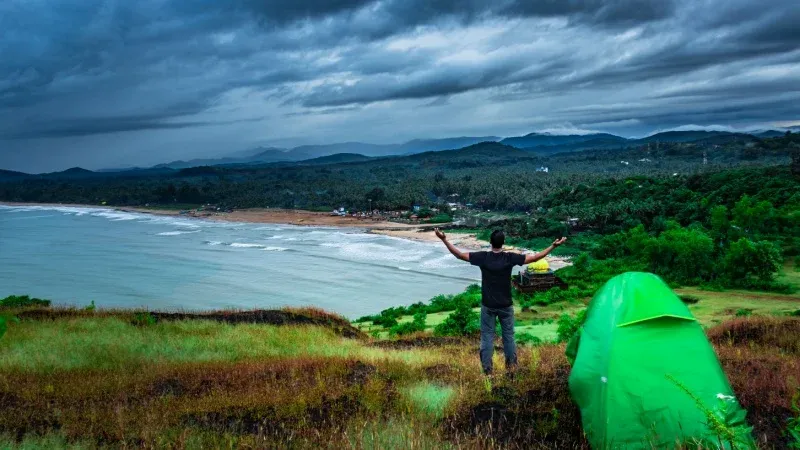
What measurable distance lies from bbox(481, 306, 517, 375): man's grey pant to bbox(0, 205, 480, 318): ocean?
924 inches

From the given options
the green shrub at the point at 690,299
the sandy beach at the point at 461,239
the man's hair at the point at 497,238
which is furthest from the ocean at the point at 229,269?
the man's hair at the point at 497,238

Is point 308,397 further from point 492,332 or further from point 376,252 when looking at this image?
point 376,252

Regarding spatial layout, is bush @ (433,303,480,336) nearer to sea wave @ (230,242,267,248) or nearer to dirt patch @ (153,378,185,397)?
dirt patch @ (153,378,185,397)

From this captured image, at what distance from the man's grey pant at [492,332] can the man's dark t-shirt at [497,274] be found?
0.13 m

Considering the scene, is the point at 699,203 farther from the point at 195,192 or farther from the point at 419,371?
the point at 195,192

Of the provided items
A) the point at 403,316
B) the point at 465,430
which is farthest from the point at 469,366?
the point at 403,316

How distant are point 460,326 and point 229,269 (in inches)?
1225

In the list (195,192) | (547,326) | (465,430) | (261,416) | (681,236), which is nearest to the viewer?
(465,430)

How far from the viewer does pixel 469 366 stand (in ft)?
28.0

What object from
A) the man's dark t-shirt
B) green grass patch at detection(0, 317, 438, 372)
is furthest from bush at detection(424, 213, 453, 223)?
the man's dark t-shirt

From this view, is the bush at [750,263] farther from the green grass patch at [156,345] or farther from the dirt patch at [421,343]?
the green grass patch at [156,345]

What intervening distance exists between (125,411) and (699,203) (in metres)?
57.6

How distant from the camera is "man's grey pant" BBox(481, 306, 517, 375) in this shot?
7582 mm

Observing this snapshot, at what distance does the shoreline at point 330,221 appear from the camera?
5657 centimetres
